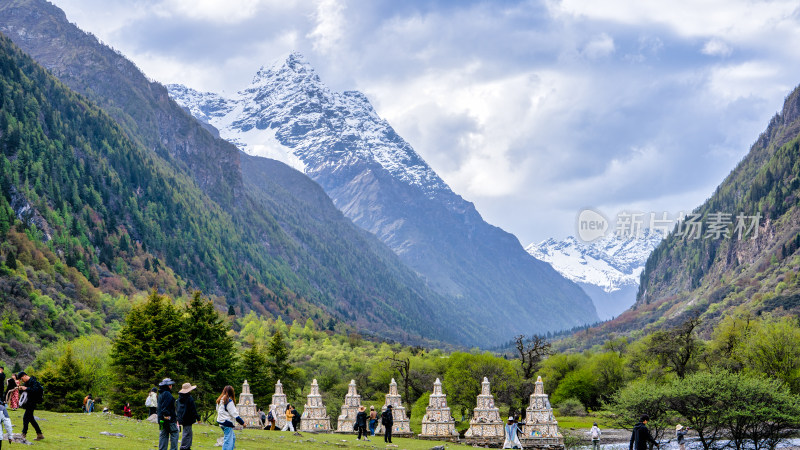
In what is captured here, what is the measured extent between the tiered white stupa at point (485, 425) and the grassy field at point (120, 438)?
1677 cm

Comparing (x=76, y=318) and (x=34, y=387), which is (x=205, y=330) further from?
(x=76, y=318)

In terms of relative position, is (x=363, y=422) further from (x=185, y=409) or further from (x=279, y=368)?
(x=279, y=368)

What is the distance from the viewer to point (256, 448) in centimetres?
4438

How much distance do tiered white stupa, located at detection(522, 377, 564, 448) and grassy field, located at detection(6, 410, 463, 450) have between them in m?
17.2

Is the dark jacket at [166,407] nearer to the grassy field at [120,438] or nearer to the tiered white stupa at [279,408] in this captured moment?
the grassy field at [120,438]

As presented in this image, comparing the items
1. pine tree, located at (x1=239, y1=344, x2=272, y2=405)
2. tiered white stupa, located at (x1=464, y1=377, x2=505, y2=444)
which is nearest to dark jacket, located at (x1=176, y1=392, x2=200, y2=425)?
tiered white stupa, located at (x1=464, y1=377, x2=505, y2=444)

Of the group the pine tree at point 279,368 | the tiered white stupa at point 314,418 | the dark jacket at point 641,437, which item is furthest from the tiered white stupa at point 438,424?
the pine tree at point 279,368

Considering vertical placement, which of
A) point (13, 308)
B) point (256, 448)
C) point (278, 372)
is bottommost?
point (256, 448)

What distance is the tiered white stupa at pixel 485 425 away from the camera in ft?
244

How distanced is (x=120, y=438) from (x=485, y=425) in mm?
40200

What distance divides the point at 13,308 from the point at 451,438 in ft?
398

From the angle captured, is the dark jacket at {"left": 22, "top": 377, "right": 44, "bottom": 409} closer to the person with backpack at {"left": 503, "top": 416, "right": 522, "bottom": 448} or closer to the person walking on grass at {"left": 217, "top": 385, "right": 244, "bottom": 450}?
the person walking on grass at {"left": 217, "top": 385, "right": 244, "bottom": 450}

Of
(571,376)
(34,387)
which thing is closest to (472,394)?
(571,376)

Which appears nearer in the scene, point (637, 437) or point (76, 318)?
point (637, 437)
